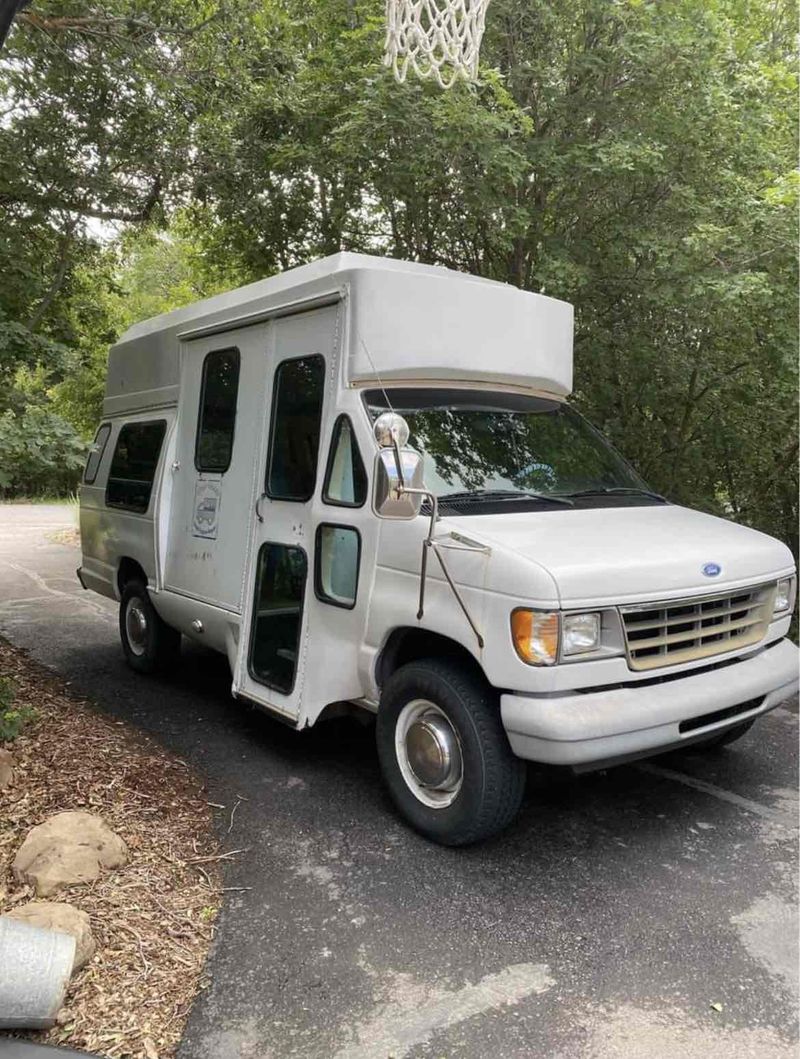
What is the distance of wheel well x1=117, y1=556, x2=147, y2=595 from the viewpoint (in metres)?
6.57

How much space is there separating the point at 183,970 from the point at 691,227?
7.61 meters

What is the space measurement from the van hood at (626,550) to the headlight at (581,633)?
7 cm

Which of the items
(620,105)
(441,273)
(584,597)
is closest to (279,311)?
(441,273)

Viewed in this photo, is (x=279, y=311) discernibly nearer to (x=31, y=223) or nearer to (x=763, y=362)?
(x=31, y=223)

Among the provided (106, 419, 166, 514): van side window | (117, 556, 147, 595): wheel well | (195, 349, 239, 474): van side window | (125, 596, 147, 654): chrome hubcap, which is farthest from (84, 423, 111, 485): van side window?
(195, 349, 239, 474): van side window

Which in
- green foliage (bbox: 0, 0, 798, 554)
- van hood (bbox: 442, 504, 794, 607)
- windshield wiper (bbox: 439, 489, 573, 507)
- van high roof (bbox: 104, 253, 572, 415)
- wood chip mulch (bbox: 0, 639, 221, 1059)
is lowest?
wood chip mulch (bbox: 0, 639, 221, 1059)

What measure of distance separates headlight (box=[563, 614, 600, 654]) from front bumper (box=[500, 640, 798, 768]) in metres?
0.20

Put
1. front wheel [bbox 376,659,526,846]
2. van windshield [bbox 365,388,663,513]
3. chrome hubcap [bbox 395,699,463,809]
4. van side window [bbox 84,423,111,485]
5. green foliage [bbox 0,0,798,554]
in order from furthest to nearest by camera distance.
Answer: van side window [bbox 84,423,111,485]
green foliage [bbox 0,0,798,554]
van windshield [bbox 365,388,663,513]
chrome hubcap [bbox 395,699,463,809]
front wheel [bbox 376,659,526,846]

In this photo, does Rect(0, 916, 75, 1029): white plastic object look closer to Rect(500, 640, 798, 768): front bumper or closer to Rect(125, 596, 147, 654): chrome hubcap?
Rect(500, 640, 798, 768): front bumper

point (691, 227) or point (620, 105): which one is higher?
point (620, 105)

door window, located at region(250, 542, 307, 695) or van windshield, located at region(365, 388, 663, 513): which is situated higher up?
van windshield, located at region(365, 388, 663, 513)

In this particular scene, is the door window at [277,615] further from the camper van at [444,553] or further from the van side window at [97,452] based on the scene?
the van side window at [97,452]

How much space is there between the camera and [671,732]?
3389 mm

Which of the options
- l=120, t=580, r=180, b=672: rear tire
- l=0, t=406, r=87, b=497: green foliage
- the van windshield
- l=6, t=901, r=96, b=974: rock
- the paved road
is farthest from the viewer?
l=120, t=580, r=180, b=672: rear tire
